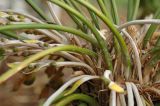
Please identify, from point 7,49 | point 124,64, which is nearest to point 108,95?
point 124,64

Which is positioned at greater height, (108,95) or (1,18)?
(1,18)

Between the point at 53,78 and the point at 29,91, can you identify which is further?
the point at 29,91

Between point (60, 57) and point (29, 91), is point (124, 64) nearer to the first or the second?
point (60, 57)

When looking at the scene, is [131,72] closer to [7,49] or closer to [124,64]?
[124,64]

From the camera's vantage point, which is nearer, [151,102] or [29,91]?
[151,102]

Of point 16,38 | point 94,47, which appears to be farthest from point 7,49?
point 94,47

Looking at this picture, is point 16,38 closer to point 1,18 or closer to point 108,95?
point 1,18

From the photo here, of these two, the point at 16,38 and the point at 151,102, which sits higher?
the point at 16,38
